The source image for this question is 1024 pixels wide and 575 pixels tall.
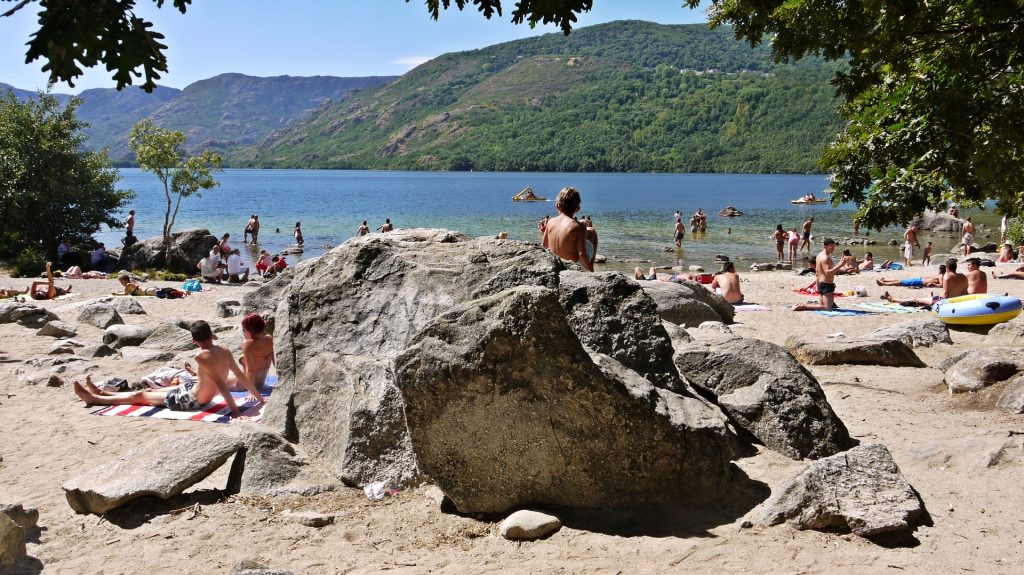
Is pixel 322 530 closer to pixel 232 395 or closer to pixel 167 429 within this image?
pixel 167 429

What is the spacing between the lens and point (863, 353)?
867 centimetres

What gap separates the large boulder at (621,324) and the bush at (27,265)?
822 inches

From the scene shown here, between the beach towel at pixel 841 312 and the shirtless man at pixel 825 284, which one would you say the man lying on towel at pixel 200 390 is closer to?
the beach towel at pixel 841 312

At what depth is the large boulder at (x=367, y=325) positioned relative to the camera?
558 centimetres

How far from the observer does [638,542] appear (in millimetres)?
4367

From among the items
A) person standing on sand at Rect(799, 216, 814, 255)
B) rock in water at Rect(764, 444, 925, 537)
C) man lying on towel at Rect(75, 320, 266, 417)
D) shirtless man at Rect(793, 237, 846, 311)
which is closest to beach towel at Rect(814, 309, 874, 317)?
shirtless man at Rect(793, 237, 846, 311)

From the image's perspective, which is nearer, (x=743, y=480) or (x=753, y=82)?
(x=743, y=480)

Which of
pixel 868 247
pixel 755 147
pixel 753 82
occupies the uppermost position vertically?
pixel 753 82

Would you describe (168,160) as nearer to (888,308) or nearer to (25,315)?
(25,315)

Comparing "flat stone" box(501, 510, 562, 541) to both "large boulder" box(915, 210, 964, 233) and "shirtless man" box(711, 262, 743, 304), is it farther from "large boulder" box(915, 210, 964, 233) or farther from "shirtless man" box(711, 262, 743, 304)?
"large boulder" box(915, 210, 964, 233)

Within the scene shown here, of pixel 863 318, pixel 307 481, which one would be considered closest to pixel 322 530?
pixel 307 481

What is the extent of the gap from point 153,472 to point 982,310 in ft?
37.7

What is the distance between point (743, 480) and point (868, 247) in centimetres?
3246

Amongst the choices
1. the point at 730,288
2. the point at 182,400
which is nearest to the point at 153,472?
the point at 182,400
